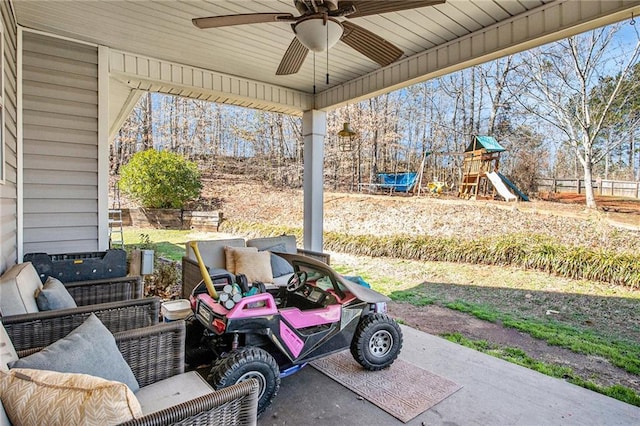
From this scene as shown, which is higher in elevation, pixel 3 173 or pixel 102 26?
pixel 102 26

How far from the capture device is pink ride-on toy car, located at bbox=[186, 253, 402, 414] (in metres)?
2.02

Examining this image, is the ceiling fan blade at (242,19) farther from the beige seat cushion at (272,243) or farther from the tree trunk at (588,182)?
the tree trunk at (588,182)

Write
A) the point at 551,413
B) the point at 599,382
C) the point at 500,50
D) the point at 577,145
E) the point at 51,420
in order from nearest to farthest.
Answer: the point at 51,420 < the point at 551,413 < the point at 599,382 < the point at 500,50 < the point at 577,145

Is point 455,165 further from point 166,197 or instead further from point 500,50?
point 166,197

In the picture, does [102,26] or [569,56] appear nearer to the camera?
[102,26]

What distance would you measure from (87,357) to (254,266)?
2714 millimetres

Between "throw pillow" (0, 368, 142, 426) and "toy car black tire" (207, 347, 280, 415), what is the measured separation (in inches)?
35.2

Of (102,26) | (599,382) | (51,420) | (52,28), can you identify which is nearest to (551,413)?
(599,382)

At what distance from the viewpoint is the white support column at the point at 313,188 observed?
5.01 m

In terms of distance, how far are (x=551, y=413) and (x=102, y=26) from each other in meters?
4.40

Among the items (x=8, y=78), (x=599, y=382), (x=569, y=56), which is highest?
(x=569, y=56)

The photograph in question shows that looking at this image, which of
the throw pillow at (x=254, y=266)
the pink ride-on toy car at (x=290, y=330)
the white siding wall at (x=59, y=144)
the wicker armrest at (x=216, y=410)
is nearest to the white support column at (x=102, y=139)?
the white siding wall at (x=59, y=144)

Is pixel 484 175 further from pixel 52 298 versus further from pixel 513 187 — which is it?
pixel 52 298

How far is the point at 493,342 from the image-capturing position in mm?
3457
